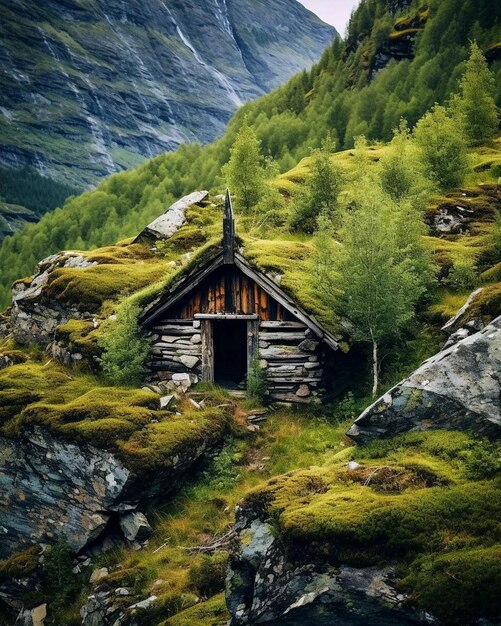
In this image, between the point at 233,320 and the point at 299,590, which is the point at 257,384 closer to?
the point at 233,320

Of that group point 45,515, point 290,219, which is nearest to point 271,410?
point 45,515

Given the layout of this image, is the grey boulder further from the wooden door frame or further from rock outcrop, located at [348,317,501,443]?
the wooden door frame

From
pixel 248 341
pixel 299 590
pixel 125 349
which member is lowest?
pixel 299 590

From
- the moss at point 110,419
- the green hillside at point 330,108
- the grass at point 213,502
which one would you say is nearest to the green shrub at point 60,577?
the grass at point 213,502

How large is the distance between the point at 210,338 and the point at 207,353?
0.43 m

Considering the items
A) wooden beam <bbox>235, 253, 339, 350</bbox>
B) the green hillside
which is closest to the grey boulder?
wooden beam <bbox>235, 253, 339, 350</bbox>

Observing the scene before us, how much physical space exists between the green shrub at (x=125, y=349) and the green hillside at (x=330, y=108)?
45.7 m

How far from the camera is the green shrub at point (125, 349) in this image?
47.8ft

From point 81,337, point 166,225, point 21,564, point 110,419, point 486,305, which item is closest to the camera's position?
point 486,305

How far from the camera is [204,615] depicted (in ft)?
27.1

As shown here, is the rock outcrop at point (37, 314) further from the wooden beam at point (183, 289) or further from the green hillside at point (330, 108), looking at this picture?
the green hillside at point (330, 108)

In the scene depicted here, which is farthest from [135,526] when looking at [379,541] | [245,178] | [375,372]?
[245,178]

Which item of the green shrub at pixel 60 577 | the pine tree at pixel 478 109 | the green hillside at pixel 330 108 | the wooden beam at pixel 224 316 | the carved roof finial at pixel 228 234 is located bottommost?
the green shrub at pixel 60 577

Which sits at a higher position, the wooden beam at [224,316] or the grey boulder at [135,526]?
the wooden beam at [224,316]
